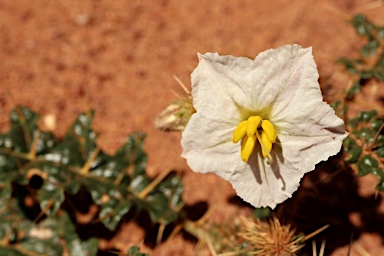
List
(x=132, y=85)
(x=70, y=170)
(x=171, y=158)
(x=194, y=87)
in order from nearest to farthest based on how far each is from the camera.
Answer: (x=194, y=87), (x=70, y=170), (x=171, y=158), (x=132, y=85)

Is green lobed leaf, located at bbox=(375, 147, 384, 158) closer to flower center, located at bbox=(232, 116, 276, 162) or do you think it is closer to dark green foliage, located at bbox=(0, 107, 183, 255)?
flower center, located at bbox=(232, 116, 276, 162)

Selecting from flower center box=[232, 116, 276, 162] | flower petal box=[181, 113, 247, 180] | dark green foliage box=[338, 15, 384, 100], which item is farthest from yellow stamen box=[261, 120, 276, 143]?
dark green foliage box=[338, 15, 384, 100]

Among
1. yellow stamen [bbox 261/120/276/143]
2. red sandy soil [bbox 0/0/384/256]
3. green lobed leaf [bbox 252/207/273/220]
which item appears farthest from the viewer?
red sandy soil [bbox 0/0/384/256]

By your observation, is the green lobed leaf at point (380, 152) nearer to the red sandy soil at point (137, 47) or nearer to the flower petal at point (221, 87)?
the flower petal at point (221, 87)

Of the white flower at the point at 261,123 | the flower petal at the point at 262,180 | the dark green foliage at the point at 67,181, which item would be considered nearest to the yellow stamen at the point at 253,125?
the white flower at the point at 261,123

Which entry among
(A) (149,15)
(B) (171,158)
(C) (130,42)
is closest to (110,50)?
(C) (130,42)

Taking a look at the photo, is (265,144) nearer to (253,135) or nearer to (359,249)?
(253,135)

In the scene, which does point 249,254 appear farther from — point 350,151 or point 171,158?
point 171,158
